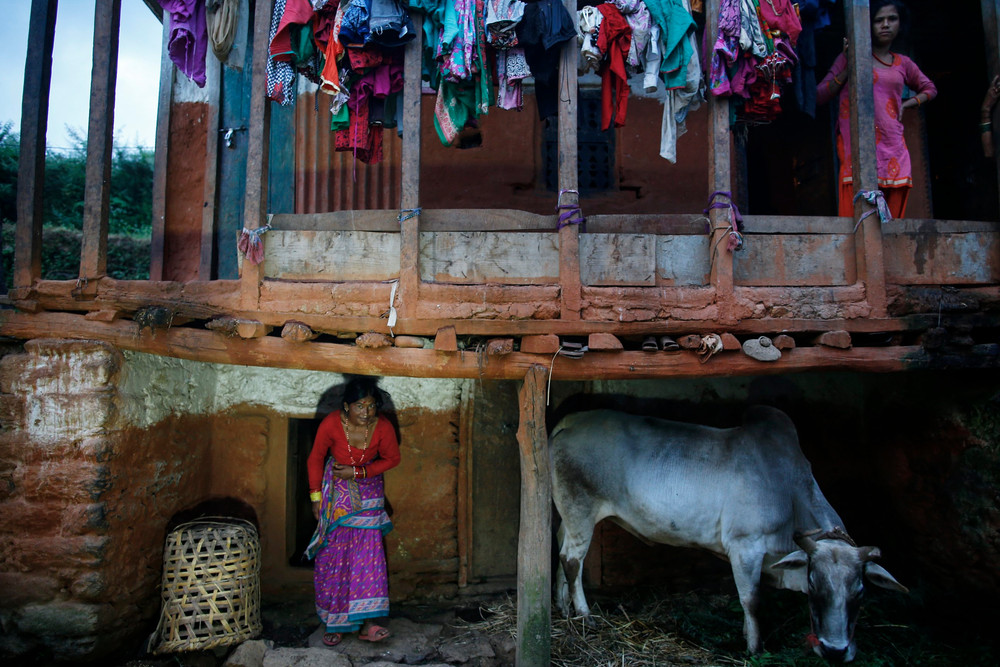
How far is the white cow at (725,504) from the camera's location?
171 inches

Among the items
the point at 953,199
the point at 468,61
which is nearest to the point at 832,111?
the point at 953,199

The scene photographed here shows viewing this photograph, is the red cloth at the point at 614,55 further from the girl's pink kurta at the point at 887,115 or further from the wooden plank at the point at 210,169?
the wooden plank at the point at 210,169

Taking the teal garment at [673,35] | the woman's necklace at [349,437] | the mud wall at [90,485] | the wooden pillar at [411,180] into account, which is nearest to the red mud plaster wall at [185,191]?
the mud wall at [90,485]

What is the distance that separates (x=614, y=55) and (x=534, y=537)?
329cm

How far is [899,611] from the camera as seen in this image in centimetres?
521

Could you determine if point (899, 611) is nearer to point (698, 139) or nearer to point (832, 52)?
point (698, 139)

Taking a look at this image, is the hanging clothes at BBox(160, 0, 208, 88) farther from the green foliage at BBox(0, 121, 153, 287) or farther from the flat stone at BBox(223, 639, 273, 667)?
the green foliage at BBox(0, 121, 153, 287)

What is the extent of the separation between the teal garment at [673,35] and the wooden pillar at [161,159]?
4.81 m

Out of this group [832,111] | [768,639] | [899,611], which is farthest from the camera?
[832,111]

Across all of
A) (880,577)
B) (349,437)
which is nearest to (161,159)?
(349,437)

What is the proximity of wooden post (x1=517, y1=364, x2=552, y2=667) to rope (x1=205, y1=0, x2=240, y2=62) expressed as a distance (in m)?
3.33

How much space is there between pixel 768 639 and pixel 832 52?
6.02 meters

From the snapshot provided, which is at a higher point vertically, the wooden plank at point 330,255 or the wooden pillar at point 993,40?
the wooden pillar at point 993,40

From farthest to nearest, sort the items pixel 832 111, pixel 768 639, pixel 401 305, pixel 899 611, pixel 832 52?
pixel 832 52 → pixel 832 111 → pixel 899 611 → pixel 768 639 → pixel 401 305
